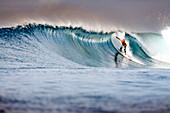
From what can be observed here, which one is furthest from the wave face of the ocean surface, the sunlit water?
the sunlit water

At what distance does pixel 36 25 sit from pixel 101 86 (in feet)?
25.9

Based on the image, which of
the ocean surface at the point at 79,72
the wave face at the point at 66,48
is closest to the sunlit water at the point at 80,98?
the ocean surface at the point at 79,72

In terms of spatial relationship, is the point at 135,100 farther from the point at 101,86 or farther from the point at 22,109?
the point at 22,109

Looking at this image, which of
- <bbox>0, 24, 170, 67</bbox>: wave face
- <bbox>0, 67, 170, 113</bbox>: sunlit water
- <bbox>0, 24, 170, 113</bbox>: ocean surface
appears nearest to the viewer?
<bbox>0, 67, 170, 113</bbox>: sunlit water

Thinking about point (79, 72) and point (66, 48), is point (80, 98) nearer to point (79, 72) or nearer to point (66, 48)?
point (79, 72)

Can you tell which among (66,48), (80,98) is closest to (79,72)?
(80,98)

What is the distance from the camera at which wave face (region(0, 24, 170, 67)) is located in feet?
28.4

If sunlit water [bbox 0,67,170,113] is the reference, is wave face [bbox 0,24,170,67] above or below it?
above

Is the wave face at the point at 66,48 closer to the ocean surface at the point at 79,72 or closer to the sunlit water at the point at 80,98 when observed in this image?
the ocean surface at the point at 79,72

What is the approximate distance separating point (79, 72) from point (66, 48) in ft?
13.3

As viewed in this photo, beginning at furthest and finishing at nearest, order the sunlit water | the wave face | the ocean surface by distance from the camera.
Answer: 1. the wave face
2. the ocean surface
3. the sunlit water

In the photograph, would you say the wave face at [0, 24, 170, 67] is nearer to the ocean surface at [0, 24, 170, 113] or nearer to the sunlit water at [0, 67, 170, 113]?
the ocean surface at [0, 24, 170, 113]

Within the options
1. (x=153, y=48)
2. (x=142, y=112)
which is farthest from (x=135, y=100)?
(x=153, y=48)

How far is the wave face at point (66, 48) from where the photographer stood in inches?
341
